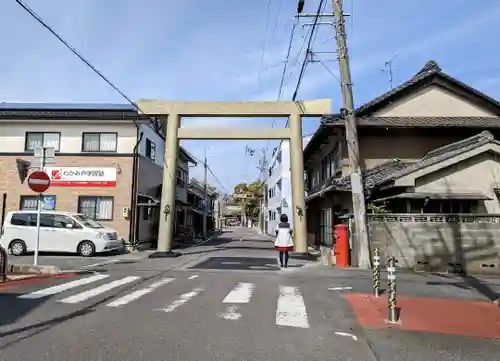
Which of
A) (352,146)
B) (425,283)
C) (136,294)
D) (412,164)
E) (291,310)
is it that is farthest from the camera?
(412,164)

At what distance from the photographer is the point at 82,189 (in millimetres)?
21922

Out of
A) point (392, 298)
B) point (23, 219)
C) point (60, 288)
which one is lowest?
point (60, 288)

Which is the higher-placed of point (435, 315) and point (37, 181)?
point (37, 181)

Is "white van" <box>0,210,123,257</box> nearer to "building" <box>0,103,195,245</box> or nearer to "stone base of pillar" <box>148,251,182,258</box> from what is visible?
"stone base of pillar" <box>148,251,182,258</box>

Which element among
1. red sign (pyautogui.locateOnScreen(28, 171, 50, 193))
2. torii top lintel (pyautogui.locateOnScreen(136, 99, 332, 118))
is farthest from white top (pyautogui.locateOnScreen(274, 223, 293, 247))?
torii top lintel (pyautogui.locateOnScreen(136, 99, 332, 118))

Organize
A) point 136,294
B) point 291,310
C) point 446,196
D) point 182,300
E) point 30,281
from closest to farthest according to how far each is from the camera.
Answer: point 291,310 < point 182,300 < point 136,294 < point 30,281 < point 446,196

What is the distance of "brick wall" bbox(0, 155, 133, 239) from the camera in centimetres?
2177

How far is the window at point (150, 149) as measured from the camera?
80.0ft

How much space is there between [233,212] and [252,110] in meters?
96.4

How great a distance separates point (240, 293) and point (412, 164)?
10.3 m

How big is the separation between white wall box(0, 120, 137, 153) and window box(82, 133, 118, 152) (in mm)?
200

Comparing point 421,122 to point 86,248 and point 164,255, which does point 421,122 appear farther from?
point 86,248

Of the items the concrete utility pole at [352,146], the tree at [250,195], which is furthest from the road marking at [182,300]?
the tree at [250,195]

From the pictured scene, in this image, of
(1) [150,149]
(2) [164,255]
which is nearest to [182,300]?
(2) [164,255]
